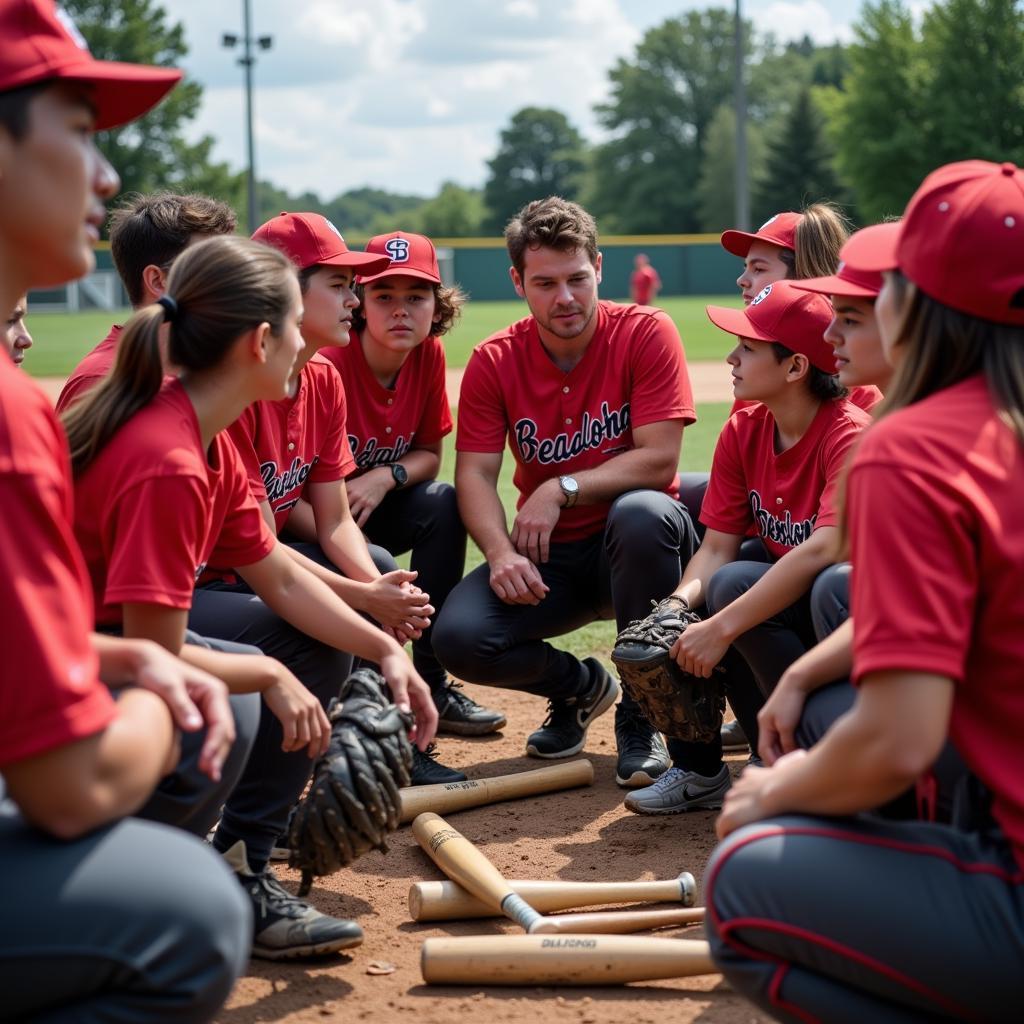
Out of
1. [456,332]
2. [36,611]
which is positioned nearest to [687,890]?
[36,611]

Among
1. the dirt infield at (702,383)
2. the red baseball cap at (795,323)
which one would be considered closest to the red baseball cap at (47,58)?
the red baseball cap at (795,323)

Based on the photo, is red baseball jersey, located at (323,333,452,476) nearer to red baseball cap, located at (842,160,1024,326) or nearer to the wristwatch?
the wristwatch

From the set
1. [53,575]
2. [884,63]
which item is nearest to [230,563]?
[53,575]

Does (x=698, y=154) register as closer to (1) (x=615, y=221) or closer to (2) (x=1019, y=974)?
(1) (x=615, y=221)

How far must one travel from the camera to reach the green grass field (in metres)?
22.2

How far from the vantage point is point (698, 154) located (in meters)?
82.8

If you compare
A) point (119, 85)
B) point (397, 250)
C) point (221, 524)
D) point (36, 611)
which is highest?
point (119, 85)

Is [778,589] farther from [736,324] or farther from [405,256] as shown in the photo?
[405,256]

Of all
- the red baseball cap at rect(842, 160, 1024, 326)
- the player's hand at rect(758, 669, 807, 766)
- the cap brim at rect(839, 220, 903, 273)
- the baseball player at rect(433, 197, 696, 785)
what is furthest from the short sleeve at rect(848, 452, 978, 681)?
the baseball player at rect(433, 197, 696, 785)

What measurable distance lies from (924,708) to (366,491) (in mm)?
3126

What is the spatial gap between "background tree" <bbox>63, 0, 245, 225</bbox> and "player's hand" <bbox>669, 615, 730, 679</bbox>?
54224 millimetres

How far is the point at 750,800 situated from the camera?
2.21 meters

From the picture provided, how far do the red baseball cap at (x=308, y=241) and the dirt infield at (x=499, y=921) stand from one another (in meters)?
1.71

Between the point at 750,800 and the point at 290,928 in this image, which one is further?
the point at 290,928
